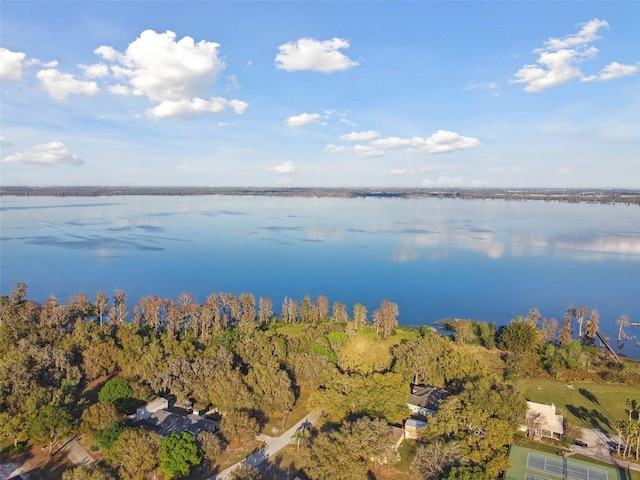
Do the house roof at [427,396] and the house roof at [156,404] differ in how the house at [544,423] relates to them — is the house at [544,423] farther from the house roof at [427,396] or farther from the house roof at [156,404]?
the house roof at [156,404]

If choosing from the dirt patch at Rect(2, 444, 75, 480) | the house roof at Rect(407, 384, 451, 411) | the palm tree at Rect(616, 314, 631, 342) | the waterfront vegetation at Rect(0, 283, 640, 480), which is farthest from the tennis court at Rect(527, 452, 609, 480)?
the palm tree at Rect(616, 314, 631, 342)

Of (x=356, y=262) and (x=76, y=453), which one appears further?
(x=356, y=262)

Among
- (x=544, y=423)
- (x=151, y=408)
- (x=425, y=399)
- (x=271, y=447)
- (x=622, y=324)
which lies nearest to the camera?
(x=271, y=447)

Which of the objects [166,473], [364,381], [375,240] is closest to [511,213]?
[375,240]

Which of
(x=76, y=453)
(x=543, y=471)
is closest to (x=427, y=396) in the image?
(x=543, y=471)

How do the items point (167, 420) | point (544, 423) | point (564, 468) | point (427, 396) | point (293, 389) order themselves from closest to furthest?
point (564, 468) → point (544, 423) → point (167, 420) → point (427, 396) → point (293, 389)

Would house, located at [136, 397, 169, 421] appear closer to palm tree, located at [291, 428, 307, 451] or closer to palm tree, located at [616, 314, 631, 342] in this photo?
palm tree, located at [291, 428, 307, 451]

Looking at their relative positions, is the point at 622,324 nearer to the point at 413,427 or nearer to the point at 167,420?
the point at 413,427

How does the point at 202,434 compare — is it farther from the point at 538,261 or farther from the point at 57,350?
the point at 538,261
